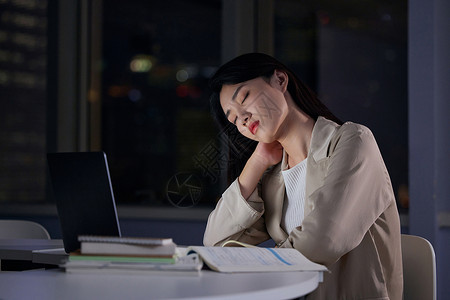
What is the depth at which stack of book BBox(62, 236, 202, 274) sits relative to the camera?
4.41 ft

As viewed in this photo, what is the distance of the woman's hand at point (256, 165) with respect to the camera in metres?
2.06

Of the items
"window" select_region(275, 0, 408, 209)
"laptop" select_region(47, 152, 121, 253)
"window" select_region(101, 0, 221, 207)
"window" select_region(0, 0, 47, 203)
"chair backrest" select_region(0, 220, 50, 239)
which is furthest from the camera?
"window" select_region(0, 0, 47, 203)

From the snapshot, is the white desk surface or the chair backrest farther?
the chair backrest

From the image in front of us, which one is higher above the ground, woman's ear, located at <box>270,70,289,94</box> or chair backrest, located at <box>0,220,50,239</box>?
woman's ear, located at <box>270,70,289,94</box>

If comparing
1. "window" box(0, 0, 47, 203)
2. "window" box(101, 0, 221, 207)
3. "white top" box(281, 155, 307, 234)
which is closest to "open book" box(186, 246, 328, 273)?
"white top" box(281, 155, 307, 234)

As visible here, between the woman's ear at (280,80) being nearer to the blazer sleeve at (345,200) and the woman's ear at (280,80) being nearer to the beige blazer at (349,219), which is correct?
the beige blazer at (349,219)

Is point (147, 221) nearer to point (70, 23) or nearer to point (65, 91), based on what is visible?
point (65, 91)

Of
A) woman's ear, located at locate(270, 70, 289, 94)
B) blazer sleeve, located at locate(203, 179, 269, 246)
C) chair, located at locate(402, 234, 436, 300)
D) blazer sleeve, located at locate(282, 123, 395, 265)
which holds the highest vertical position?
woman's ear, located at locate(270, 70, 289, 94)

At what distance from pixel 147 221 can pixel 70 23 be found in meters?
1.44

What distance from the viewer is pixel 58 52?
4242 millimetres

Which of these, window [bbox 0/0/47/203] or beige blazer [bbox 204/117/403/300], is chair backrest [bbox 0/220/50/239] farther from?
window [bbox 0/0/47/203]

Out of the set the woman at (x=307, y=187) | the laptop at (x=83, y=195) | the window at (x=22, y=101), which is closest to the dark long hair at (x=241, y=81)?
the woman at (x=307, y=187)

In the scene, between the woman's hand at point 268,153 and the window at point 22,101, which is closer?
the woman's hand at point 268,153

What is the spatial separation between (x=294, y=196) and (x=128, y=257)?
79cm
